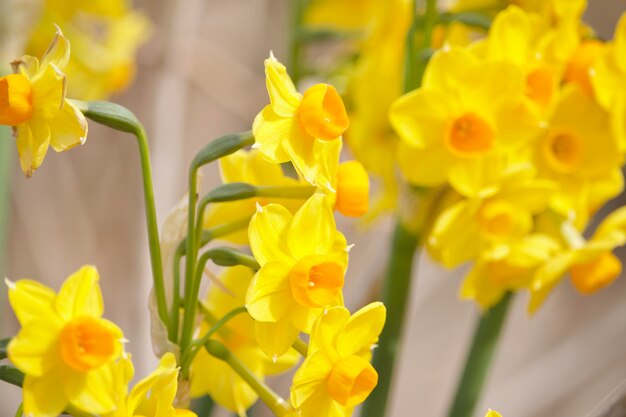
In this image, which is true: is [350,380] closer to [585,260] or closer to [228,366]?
[228,366]

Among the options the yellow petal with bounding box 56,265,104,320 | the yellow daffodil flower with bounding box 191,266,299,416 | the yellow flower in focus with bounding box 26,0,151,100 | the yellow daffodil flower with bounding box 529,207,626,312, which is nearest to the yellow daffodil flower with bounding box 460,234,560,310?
the yellow daffodil flower with bounding box 529,207,626,312

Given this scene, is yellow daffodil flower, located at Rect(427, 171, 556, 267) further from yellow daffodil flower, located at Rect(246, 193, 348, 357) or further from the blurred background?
the blurred background

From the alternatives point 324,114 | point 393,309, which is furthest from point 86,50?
point 324,114

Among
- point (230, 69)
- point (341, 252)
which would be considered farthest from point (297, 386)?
point (230, 69)

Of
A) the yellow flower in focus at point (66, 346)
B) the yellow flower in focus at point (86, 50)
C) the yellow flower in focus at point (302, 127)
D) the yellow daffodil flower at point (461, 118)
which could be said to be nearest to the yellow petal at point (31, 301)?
the yellow flower in focus at point (66, 346)

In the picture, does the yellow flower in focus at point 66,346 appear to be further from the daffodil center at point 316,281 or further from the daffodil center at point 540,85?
the daffodil center at point 540,85

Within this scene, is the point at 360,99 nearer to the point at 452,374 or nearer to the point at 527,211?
the point at 527,211

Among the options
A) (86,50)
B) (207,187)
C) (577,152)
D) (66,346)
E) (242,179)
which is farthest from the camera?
(207,187)
